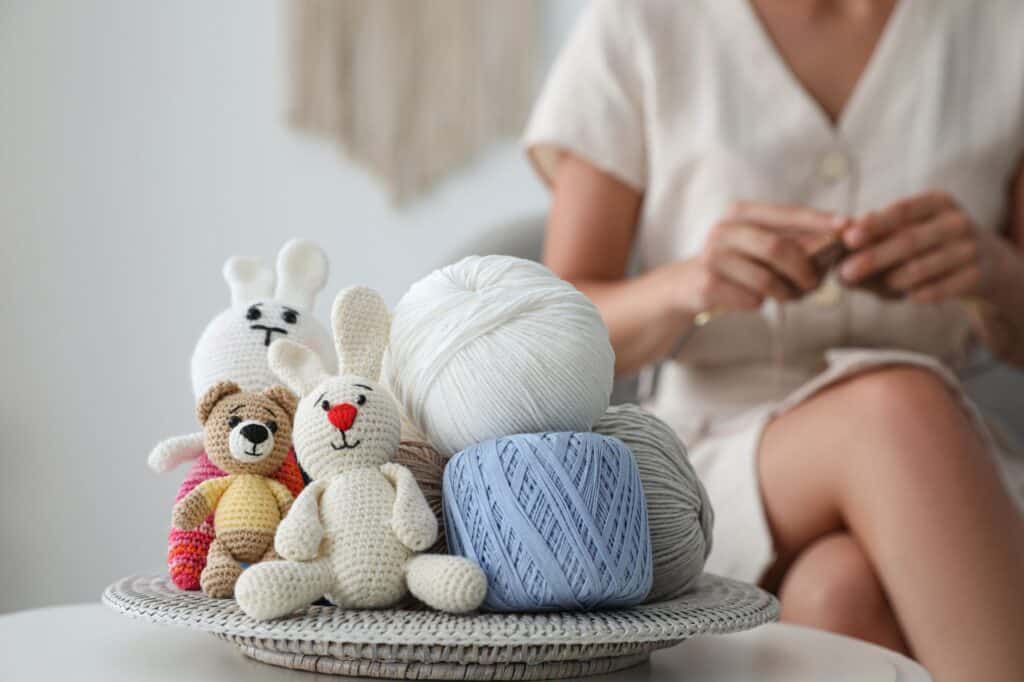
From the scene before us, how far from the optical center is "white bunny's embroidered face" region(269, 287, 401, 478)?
0.40 m

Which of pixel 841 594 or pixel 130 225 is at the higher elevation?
pixel 130 225

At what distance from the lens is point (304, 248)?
0.50 meters

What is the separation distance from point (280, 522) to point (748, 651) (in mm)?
197

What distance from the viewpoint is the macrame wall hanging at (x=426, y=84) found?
1788mm

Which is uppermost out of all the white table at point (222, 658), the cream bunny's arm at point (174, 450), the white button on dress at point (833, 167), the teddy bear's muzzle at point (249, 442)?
the white button on dress at point (833, 167)

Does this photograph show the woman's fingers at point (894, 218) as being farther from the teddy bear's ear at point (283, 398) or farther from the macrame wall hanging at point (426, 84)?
the macrame wall hanging at point (426, 84)

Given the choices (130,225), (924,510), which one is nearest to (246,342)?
(924,510)

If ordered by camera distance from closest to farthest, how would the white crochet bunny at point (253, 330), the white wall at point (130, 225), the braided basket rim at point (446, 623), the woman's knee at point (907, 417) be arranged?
1. the braided basket rim at point (446, 623)
2. the white crochet bunny at point (253, 330)
3. the woman's knee at point (907, 417)
4. the white wall at point (130, 225)

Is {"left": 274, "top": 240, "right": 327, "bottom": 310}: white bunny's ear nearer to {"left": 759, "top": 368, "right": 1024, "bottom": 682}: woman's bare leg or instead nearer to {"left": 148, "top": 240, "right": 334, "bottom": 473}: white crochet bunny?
{"left": 148, "top": 240, "right": 334, "bottom": 473}: white crochet bunny

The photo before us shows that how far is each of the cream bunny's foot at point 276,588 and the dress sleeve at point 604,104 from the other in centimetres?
68

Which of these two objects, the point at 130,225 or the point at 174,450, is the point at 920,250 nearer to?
the point at 174,450

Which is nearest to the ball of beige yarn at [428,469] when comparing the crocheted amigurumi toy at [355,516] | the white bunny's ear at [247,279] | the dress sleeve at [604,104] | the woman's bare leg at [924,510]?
the crocheted amigurumi toy at [355,516]

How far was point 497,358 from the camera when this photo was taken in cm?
40

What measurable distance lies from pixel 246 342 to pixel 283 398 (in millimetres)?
43
